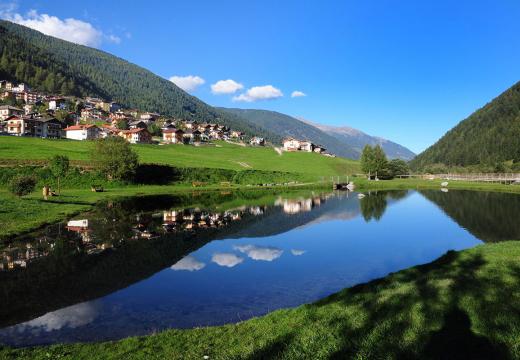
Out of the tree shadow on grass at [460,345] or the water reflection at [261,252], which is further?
the water reflection at [261,252]

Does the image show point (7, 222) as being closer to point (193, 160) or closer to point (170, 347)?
point (170, 347)

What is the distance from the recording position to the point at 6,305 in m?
19.0

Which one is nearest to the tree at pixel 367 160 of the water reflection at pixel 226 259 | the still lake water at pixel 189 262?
the still lake water at pixel 189 262

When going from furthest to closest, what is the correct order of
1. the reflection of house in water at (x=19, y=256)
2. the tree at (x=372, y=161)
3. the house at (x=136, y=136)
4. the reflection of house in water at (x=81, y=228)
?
the house at (x=136, y=136) < the tree at (x=372, y=161) < the reflection of house in water at (x=81, y=228) < the reflection of house in water at (x=19, y=256)

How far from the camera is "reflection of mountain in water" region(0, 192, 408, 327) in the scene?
2111 cm

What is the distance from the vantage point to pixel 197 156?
141750 millimetres

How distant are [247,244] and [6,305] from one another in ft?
68.3

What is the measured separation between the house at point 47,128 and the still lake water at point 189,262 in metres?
134

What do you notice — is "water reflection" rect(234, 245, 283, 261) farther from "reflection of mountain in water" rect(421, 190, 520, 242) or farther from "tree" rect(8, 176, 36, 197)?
"tree" rect(8, 176, 36, 197)

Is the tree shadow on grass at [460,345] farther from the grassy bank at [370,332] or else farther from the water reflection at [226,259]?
the water reflection at [226,259]

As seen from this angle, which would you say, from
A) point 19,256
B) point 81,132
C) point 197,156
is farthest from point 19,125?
point 19,256

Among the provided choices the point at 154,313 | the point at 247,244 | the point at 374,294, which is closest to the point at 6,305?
the point at 154,313

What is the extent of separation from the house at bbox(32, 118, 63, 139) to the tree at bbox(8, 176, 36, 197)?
130m

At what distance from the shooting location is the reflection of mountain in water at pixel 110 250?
69.3 feet
